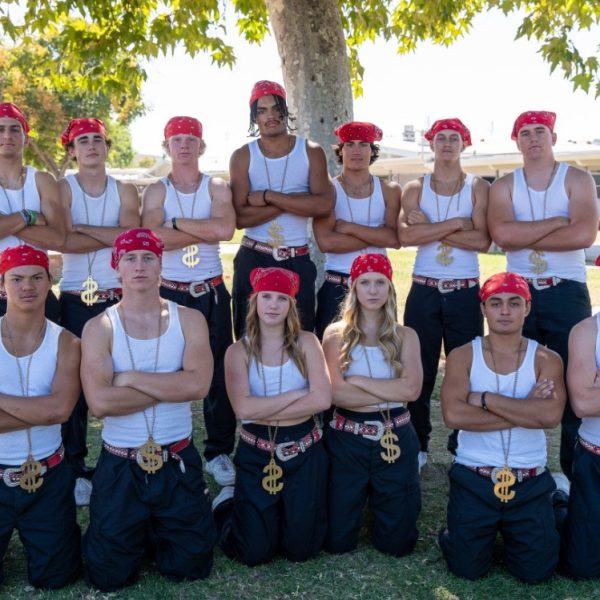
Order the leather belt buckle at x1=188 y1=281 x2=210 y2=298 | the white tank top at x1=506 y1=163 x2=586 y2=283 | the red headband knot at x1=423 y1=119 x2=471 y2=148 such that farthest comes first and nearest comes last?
the red headband knot at x1=423 y1=119 x2=471 y2=148
the leather belt buckle at x1=188 y1=281 x2=210 y2=298
the white tank top at x1=506 y1=163 x2=586 y2=283

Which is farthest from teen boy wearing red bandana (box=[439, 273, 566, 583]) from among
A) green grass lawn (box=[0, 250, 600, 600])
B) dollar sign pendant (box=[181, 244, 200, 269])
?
dollar sign pendant (box=[181, 244, 200, 269])

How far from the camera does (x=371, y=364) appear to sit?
13.9 ft

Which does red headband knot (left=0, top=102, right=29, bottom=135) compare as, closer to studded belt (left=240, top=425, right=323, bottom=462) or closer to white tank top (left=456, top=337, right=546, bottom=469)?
studded belt (left=240, top=425, right=323, bottom=462)

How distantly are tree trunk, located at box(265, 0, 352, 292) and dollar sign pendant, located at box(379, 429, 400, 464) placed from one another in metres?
3.73

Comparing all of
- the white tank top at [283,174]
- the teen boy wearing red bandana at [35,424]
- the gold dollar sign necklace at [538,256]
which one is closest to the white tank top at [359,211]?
the white tank top at [283,174]

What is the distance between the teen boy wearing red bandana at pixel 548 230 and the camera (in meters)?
4.69

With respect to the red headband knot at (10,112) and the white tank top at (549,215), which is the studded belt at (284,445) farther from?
the red headband knot at (10,112)

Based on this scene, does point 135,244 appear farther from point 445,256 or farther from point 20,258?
point 445,256

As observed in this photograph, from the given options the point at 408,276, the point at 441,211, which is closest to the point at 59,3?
the point at 441,211

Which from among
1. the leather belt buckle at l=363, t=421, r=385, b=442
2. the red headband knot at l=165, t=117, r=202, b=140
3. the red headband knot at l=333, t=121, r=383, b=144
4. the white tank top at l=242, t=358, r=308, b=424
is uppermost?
the red headband knot at l=165, t=117, r=202, b=140

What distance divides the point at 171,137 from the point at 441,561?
3057 mm

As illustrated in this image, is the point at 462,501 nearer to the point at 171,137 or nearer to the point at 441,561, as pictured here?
the point at 441,561

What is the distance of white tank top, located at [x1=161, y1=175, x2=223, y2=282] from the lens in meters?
4.88

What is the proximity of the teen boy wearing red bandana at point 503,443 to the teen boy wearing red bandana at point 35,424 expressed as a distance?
197cm
